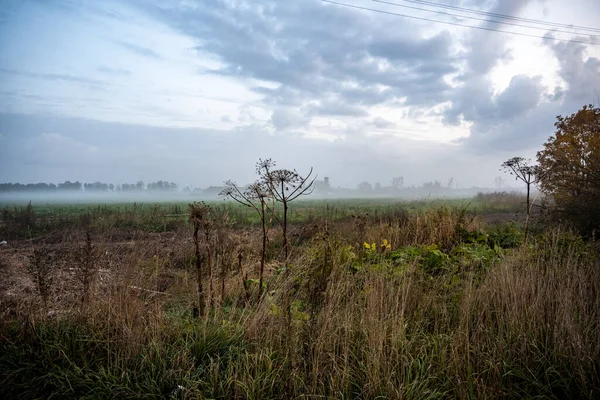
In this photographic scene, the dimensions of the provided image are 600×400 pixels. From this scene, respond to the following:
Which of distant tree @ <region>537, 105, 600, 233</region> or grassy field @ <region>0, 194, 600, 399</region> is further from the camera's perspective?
distant tree @ <region>537, 105, 600, 233</region>

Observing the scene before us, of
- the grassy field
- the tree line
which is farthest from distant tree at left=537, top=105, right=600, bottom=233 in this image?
the grassy field

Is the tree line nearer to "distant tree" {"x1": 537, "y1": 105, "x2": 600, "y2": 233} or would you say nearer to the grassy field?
"distant tree" {"x1": 537, "y1": 105, "x2": 600, "y2": 233}

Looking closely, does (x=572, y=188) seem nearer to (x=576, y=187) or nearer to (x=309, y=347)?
(x=576, y=187)

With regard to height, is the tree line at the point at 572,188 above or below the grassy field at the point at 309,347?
above

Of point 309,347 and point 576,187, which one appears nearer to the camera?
point 309,347

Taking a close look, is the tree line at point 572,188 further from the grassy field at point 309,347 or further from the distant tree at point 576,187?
the grassy field at point 309,347

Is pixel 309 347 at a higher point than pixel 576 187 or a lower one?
lower

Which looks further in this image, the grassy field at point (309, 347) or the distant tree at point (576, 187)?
the distant tree at point (576, 187)

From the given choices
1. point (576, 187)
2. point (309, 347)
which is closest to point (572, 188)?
point (576, 187)

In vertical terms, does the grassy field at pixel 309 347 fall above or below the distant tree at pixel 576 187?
below

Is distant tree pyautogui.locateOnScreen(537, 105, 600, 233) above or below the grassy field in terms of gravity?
above

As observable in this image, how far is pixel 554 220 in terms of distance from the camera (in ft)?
27.3

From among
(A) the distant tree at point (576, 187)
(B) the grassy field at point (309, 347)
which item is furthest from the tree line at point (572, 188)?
(B) the grassy field at point (309, 347)

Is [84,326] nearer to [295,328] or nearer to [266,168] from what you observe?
[295,328]
